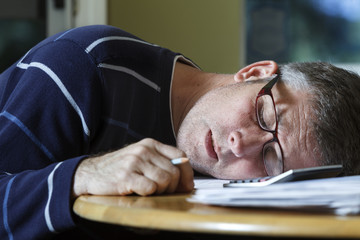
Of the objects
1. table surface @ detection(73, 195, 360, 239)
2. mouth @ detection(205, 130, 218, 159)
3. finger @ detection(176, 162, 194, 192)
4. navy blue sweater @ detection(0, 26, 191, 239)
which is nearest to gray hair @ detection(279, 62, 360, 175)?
mouth @ detection(205, 130, 218, 159)

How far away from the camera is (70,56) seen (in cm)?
109

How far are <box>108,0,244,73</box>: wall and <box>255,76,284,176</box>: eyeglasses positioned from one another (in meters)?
1.86

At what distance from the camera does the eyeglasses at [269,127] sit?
1141mm

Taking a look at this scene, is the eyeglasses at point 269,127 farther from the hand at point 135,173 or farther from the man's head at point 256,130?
the hand at point 135,173

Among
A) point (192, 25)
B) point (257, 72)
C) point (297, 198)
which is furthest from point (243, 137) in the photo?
point (192, 25)

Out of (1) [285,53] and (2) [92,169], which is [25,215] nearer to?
(2) [92,169]

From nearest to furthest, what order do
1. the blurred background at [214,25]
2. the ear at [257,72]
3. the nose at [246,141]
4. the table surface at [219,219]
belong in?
the table surface at [219,219]
the nose at [246,141]
the ear at [257,72]
the blurred background at [214,25]

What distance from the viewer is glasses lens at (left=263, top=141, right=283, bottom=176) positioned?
1145 millimetres

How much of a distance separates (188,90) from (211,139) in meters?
0.21

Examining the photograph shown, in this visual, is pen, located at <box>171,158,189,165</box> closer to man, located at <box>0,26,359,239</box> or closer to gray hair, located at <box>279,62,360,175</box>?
man, located at <box>0,26,359,239</box>

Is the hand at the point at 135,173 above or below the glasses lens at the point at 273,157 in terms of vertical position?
above

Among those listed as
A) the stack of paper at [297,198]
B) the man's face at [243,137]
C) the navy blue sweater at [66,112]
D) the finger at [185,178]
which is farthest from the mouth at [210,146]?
the stack of paper at [297,198]

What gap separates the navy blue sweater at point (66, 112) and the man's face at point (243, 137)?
90 mm

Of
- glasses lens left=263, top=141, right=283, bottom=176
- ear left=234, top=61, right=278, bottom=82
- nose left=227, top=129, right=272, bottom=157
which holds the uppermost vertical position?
ear left=234, top=61, right=278, bottom=82
